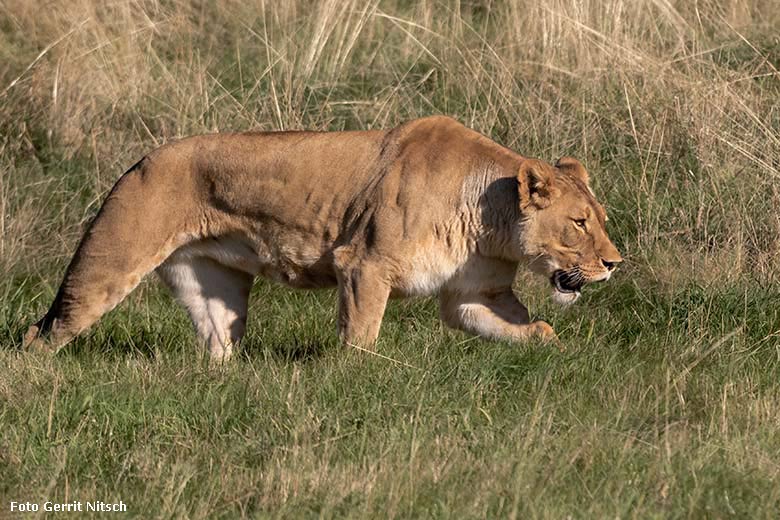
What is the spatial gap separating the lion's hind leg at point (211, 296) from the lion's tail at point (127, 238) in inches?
10.3

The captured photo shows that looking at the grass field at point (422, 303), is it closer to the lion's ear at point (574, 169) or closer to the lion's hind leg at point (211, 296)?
the lion's hind leg at point (211, 296)

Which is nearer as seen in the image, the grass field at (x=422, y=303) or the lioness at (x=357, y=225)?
the grass field at (x=422, y=303)

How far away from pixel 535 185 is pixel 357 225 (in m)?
0.85

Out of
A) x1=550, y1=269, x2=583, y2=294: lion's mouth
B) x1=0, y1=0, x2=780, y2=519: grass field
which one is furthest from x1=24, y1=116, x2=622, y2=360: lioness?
x1=0, y1=0, x2=780, y2=519: grass field

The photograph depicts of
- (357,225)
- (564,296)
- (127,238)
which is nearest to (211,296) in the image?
(127,238)

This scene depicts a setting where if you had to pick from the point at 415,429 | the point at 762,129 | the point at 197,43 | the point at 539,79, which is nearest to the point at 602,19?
the point at 539,79

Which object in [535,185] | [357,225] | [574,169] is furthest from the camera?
[574,169]

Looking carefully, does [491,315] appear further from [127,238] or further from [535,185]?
Result: [127,238]

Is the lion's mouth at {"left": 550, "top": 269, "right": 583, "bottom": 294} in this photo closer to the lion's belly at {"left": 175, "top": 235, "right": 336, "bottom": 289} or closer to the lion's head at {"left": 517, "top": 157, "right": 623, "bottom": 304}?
the lion's head at {"left": 517, "top": 157, "right": 623, "bottom": 304}

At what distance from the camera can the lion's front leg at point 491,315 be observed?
6.47 m

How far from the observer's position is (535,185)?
20.5 ft

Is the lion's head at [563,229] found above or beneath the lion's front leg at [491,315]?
above

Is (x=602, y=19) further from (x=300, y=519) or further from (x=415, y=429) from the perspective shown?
(x=300, y=519)

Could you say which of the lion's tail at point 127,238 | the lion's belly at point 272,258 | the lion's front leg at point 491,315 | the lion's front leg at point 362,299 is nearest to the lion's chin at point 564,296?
the lion's front leg at point 491,315
